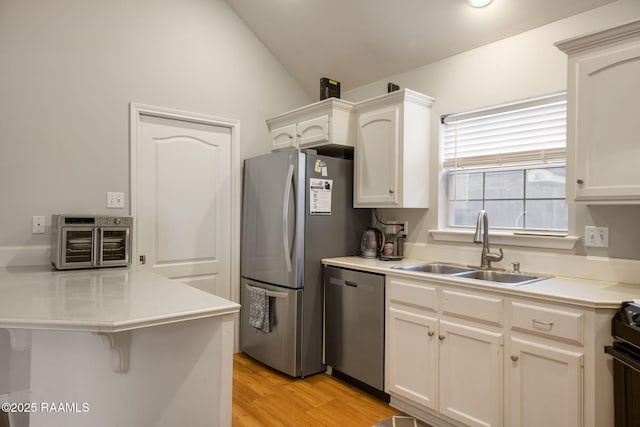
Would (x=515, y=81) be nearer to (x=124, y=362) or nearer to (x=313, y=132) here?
(x=313, y=132)

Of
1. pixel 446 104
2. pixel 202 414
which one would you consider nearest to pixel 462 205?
pixel 446 104

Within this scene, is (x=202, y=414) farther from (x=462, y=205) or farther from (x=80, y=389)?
(x=462, y=205)

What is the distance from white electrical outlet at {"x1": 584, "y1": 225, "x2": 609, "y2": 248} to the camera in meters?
2.22

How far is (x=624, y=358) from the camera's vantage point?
158 centimetres

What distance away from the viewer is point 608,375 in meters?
1.70

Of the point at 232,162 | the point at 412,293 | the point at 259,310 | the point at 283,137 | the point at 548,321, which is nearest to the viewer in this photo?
the point at 548,321

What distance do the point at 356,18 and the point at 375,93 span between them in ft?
2.22

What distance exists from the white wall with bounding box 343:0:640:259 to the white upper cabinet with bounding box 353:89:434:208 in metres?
0.11

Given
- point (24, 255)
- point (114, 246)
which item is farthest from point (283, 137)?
point (24, 255)

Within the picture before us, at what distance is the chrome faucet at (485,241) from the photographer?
2.59 m

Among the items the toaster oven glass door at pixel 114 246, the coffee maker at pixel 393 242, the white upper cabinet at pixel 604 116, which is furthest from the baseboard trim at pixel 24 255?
the white upper cabinet at pixel 604 116

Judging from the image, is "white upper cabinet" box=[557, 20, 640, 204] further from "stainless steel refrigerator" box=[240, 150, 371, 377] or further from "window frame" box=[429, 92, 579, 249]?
"stainless steel refrigerator" box=[240, 150, 371, 377]

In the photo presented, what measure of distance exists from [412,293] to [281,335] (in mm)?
1140

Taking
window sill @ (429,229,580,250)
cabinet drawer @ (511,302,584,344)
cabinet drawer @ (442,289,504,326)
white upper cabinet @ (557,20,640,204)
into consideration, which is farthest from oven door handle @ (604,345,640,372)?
window sill @ (429,229,580,250)
